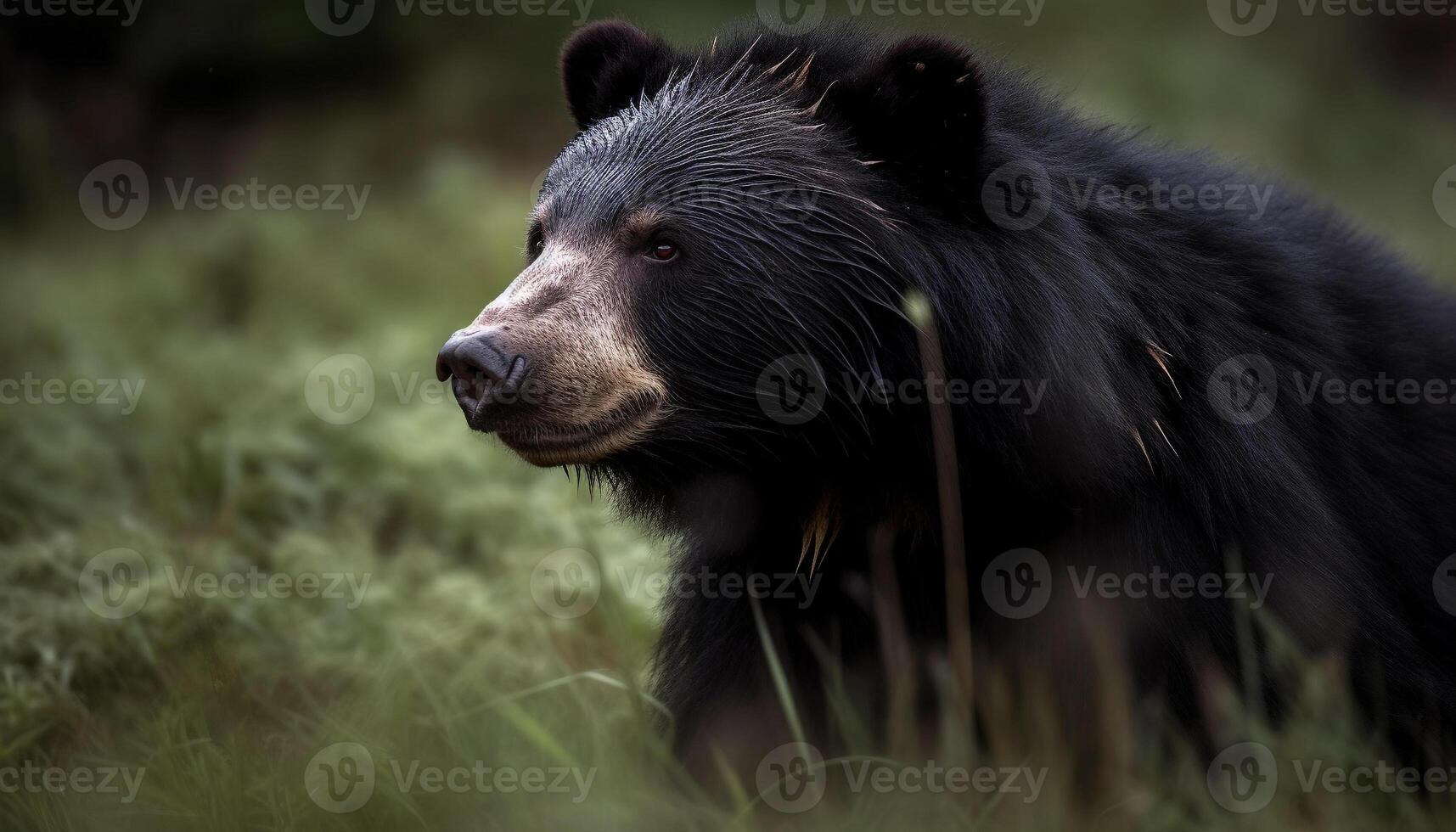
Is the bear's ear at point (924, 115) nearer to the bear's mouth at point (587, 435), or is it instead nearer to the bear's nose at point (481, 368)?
the bear's mouth at point (587, 435)

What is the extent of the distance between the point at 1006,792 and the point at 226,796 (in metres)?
1.68

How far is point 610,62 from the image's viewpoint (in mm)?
3652

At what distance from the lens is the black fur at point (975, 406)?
2869 mm

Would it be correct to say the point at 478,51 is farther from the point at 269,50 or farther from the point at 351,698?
the point at 351,698

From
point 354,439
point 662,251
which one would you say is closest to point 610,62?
point 662,251

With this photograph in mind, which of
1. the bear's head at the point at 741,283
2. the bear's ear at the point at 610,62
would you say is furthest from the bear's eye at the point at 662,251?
the bear's ear at the point at 610,62

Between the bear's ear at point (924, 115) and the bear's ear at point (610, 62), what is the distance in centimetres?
75

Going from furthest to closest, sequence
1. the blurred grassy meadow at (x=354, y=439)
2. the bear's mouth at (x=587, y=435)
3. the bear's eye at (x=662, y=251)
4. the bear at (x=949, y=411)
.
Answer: the bear's eye at (x=662, y=251) < the bear's mouth at (x=587, y=435) < the bear at (x=949, y=411) < the blurred grassy meadow at (x=354, y=439)

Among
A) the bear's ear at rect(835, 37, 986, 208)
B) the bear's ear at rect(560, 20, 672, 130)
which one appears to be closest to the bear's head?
the bear's ear at rect(835, 37, 986, 208)

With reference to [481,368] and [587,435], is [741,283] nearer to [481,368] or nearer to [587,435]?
[587,435]

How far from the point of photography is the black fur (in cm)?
287

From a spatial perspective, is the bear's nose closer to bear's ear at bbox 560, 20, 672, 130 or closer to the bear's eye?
the bear's eye

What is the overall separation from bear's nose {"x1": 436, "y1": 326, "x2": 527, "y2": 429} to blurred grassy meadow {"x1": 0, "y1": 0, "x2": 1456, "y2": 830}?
0.54 m

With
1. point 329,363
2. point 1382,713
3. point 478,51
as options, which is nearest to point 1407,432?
point 1382,713
